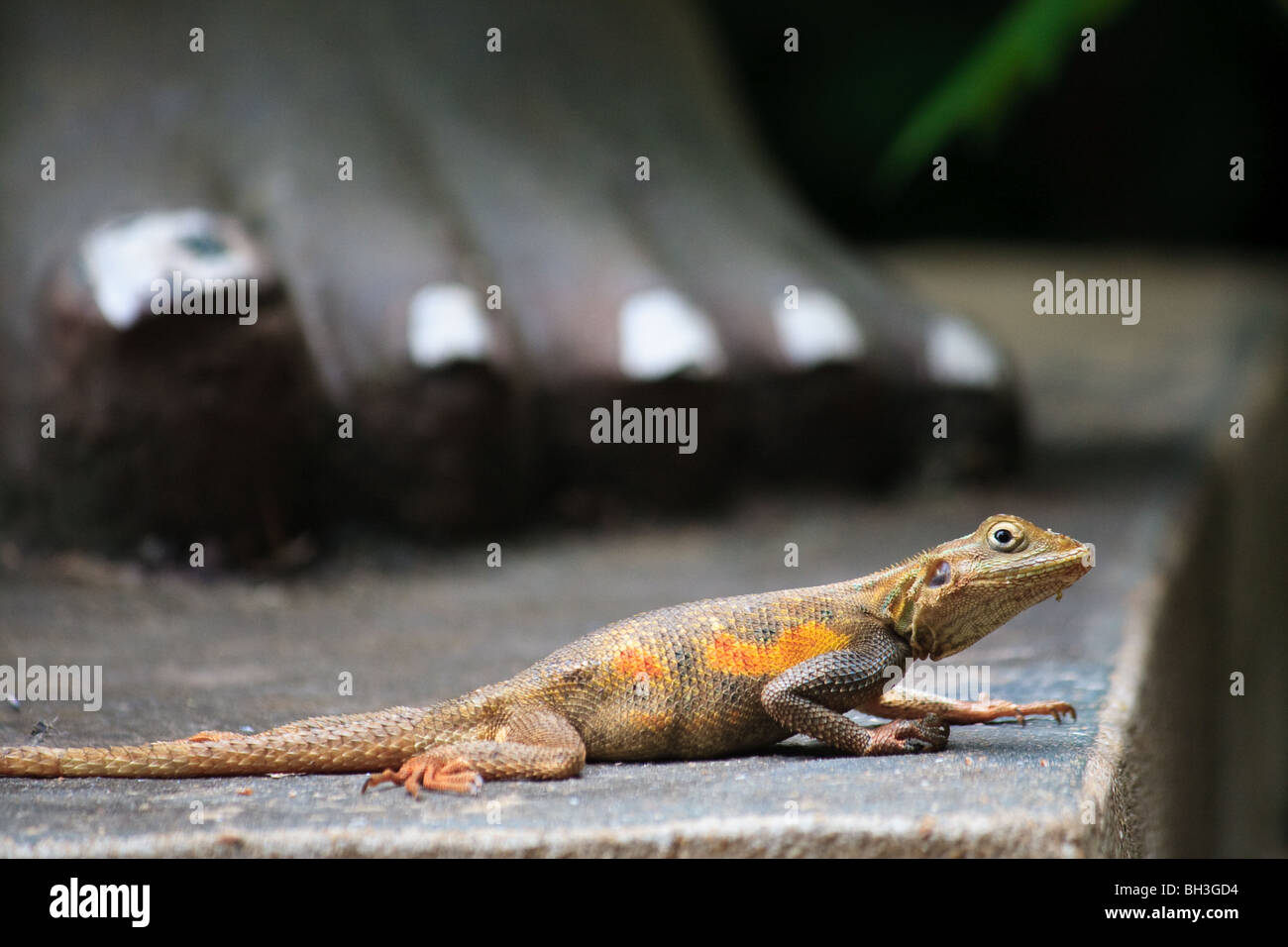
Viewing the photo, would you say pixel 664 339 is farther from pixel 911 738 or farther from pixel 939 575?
pixel 911 738

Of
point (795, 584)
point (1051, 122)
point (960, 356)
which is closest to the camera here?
point (795, 584)

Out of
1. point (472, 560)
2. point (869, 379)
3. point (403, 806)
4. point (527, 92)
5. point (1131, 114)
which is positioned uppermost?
point (1131, 114)

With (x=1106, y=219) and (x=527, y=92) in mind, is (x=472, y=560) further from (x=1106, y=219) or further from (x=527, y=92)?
(x=1106, y=219)

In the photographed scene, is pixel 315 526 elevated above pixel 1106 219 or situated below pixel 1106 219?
below

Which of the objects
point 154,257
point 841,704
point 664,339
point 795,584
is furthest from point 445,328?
point 841,704

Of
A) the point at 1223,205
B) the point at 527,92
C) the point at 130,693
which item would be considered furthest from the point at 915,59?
the point at 130,693

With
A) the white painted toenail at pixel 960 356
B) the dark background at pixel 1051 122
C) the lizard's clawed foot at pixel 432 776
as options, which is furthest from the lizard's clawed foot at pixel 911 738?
the dark background at pixel 1051 122

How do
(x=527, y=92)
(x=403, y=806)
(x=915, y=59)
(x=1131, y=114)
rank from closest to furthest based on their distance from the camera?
(x=403, y=806) → (x=527, y=92) → (x=915, y=59) → (x=1131, y=114)
